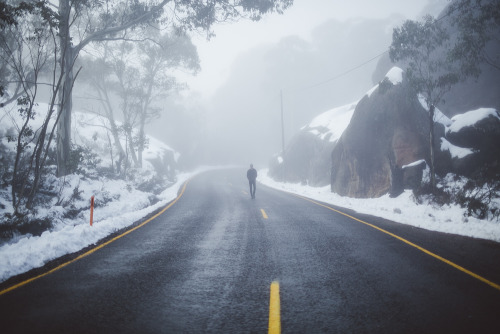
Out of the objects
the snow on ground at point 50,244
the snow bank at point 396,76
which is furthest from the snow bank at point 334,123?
the snow on ground at point 50,244

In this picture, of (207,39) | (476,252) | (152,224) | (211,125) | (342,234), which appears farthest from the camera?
(211,125)

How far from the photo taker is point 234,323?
2914 mm

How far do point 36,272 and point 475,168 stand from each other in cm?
1538

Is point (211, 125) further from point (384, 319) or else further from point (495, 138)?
point (384, 319)

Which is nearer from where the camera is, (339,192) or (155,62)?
(339,192)

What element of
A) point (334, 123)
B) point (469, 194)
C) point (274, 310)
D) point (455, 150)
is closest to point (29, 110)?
point (274, 310)

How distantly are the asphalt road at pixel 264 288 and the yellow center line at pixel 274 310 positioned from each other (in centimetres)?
6

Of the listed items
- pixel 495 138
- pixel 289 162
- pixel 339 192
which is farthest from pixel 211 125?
pixel 495 138

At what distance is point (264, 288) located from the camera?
12.4 ft

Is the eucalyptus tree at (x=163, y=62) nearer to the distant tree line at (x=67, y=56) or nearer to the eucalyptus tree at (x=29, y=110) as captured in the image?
the distant tree line at (x=67, y=56)

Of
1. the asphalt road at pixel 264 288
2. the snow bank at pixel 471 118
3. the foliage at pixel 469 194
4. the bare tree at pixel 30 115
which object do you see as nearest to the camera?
the asphalt road at pixel 264 288

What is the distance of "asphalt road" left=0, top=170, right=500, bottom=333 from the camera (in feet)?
9.49

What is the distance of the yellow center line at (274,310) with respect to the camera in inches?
109

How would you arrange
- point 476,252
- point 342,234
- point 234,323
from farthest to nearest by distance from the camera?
point 342,234, point 476,252, point 234,323
